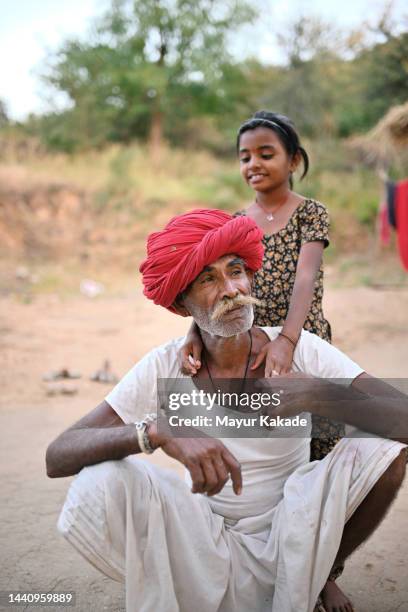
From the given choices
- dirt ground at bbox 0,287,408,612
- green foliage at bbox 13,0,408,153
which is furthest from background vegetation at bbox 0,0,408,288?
dirt ground at bbox 0,287,408,612

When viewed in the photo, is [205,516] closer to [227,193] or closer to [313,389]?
[313,389]

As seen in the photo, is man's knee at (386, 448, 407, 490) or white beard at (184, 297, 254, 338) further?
white beard at (184, 297, 254, 338)

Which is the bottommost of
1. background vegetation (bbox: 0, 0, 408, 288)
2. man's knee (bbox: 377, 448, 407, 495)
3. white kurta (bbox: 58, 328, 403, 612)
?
white kurta (bbox: 58, 328, 403, 612)

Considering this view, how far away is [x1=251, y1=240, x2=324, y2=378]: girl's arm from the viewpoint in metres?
2.24

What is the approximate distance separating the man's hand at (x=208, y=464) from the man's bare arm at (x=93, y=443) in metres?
0.18

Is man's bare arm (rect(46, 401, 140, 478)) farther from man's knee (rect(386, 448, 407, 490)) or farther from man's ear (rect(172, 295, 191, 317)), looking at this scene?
man's knee (rect(386, 448, 407, 490))

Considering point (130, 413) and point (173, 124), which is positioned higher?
point (173, 124)

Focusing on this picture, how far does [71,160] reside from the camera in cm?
1720

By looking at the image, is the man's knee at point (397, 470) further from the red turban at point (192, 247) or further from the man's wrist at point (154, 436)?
the red turban at point (192, 247)

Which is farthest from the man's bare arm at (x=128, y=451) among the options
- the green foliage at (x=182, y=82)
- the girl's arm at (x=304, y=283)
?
the green foliage at (x=182, y=82)

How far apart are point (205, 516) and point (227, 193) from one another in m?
13.8

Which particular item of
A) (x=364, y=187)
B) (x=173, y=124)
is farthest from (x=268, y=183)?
(x=173, y=124)

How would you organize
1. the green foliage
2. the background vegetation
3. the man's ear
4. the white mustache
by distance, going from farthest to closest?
the green foliage
the background vegetation
the man's ear
the white mustache

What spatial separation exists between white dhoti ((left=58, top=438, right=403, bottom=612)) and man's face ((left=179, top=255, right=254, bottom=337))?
58 cm
